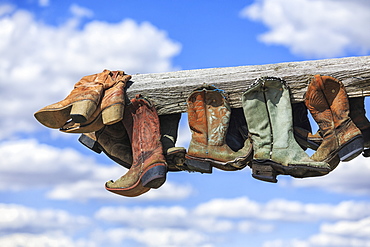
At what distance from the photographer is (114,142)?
4652 mm

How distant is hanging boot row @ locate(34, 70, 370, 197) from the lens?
3.93 metres

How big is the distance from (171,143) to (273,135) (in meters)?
0.74

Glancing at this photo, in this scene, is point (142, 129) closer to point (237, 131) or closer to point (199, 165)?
point (199, 165)

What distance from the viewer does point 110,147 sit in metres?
4.65

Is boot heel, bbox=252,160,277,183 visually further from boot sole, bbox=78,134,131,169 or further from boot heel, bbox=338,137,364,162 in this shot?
boot sole, bbox=78,134,131,169

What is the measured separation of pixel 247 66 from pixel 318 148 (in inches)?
28.9

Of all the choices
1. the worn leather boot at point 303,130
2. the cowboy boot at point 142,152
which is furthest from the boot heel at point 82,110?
the worn leather boot at point 303,130

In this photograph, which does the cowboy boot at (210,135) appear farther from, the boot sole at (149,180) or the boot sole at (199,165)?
the boot sole at (149,180)

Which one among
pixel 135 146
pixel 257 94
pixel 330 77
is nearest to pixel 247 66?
pixel 257 94

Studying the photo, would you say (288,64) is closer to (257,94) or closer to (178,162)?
(257,94)

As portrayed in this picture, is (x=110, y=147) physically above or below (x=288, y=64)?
below

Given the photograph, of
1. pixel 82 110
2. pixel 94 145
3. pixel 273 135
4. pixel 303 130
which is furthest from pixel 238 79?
pixel 94 145

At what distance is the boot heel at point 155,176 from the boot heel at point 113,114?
41 centimetres

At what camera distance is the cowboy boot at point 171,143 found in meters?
4.21
